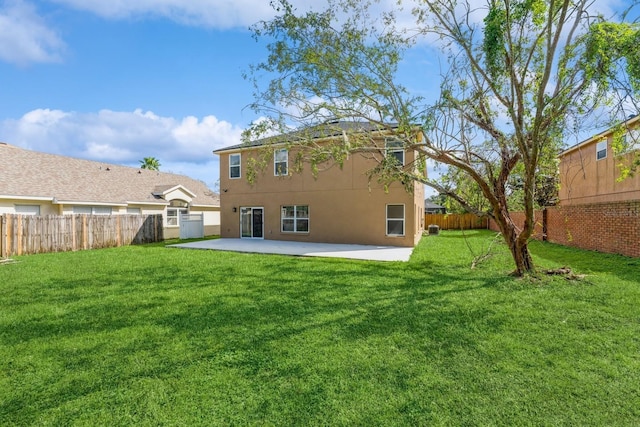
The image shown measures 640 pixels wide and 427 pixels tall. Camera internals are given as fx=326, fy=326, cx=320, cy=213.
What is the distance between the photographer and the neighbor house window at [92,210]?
1744 cm

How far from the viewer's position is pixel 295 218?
17109 mm

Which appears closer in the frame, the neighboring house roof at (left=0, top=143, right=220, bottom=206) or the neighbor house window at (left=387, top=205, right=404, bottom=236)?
the neighbor house window at (left=387, top=205, right=404, bottom=236)

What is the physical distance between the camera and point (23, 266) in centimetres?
1010

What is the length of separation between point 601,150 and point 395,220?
10.8 meters

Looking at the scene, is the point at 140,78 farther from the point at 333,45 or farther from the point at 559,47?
the point at 559,47

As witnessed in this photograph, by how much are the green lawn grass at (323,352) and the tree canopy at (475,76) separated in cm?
302

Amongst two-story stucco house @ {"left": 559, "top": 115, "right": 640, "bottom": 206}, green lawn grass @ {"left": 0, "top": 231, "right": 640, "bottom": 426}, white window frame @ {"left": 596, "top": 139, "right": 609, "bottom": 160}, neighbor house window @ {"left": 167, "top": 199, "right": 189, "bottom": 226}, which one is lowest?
green lawn grass @ {"left": 0, "top": 231, "right": 640, "bottom": 426}

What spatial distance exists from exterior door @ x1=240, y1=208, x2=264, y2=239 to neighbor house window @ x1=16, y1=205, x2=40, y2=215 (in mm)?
9773

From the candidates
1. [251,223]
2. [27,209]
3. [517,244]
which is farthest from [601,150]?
[27,209]

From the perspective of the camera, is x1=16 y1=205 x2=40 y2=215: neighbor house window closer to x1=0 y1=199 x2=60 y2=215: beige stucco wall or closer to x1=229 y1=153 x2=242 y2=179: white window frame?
x1=0 y1=199 x2=60 y2=215: beige stucco wall

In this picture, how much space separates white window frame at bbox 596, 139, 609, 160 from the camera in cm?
1541

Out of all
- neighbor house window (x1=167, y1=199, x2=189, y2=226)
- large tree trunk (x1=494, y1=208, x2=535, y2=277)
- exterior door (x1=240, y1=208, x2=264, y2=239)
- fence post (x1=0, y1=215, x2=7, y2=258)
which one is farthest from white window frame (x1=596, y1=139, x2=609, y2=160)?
fence post (x1=0, y1=215, x2=7, y2=258)

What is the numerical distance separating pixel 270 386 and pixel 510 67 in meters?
6.98

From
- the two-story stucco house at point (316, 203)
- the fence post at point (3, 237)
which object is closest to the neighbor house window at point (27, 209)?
the fence post at point (3, 237)
